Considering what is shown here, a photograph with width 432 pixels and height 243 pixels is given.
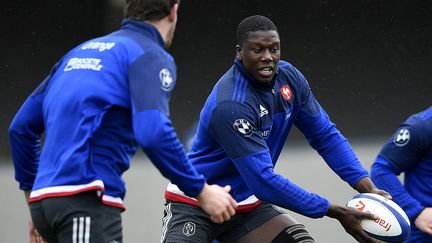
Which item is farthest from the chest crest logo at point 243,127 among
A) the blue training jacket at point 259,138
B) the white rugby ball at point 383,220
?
the white rugby ball at point 383,220

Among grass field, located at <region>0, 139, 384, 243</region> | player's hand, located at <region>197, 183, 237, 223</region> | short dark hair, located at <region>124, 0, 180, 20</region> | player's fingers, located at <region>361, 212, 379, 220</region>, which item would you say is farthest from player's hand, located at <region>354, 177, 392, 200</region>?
grass field, located at <region>0, 139, 384, 243</region>

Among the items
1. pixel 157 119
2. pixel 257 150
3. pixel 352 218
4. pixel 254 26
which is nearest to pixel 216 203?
pixel 157 119

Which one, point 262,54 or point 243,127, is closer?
point 243,127

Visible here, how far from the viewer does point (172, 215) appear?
18.5ft

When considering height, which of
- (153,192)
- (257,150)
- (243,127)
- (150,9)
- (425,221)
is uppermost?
(150,9)

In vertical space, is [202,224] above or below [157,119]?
below

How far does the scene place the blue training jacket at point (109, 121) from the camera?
4.02 metres

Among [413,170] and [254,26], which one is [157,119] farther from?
[413,170]

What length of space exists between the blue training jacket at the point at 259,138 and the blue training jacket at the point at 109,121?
1.09 metres

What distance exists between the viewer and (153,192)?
871 centimetres

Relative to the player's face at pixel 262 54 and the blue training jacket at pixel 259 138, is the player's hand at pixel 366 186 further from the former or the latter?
the player's face at pixel 262 54

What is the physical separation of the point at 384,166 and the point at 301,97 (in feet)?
2.84

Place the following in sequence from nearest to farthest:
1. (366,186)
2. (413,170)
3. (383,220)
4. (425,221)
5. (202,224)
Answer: (383,220)
(202,224)
(366,186)
(425,221)
(413,170)

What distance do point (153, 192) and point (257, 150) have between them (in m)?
3.62
